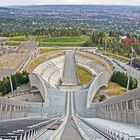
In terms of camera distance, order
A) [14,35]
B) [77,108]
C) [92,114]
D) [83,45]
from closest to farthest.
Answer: [92,114]
[77,108]
[83,45]
[14,35]

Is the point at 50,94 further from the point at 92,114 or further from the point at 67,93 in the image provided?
the point at 92,114

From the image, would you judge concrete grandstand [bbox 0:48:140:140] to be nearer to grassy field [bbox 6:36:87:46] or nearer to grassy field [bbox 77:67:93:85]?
grassy field [bbox 77:67:93:85]

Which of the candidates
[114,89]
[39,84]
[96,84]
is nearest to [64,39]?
[114,89]

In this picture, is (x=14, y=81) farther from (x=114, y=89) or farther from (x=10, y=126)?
(x=10, y=126)

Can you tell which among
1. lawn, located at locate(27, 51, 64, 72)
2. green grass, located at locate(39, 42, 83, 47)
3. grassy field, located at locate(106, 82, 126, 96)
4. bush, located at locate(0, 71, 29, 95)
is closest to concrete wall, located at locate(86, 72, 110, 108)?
grassy field, located at locate(106, 82, 126, 96)

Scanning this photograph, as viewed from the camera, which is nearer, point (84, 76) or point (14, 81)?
point (14, 81)

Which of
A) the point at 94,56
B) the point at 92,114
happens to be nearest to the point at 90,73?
the point at 94,56
